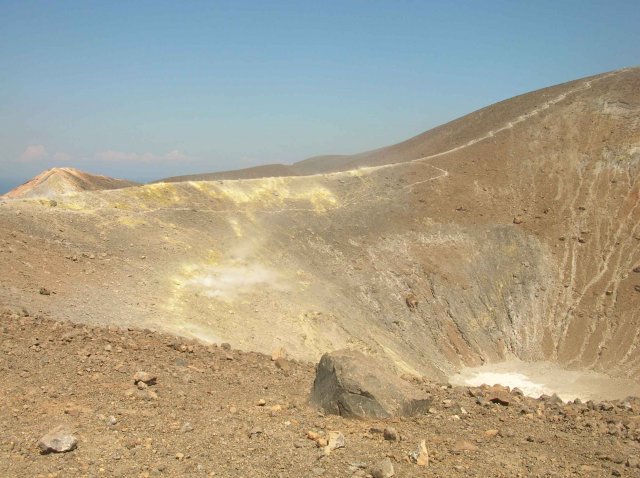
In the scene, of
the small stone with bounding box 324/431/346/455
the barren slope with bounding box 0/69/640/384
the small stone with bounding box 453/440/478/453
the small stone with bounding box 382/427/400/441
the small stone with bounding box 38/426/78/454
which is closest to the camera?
the small stone with bounding box 38/426/78/454

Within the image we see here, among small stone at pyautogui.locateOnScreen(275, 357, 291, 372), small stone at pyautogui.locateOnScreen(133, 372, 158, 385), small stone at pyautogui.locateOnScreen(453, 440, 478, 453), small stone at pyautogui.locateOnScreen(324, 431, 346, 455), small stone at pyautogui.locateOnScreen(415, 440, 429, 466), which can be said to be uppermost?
small stone at pyautogui.locateOnScreen(133, 372, 158, 385)

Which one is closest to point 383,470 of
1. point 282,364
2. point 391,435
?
point 391,435

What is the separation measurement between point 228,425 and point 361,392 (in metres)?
2.42

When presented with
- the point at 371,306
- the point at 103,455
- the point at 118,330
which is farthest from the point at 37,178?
the point at 103,455

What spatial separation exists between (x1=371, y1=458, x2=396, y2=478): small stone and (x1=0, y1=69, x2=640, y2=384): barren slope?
8479mm

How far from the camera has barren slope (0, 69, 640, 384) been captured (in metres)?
16.9

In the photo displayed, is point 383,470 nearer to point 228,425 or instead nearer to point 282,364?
point 228,425

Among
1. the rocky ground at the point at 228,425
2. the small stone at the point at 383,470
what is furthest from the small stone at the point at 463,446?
the small stone at the point at 383,470

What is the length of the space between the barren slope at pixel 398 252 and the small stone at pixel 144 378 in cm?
458

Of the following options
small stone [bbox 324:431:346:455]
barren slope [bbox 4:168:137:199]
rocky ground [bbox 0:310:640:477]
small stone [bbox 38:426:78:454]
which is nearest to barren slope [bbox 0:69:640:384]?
rocky ground [bbox 0:310:640:477]

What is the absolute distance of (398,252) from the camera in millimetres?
25734

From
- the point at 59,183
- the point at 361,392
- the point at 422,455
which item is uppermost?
the point at 59,183

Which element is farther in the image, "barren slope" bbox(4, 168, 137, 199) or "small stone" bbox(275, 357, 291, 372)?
"barren slope" bbox(4, 168, 137, 199)

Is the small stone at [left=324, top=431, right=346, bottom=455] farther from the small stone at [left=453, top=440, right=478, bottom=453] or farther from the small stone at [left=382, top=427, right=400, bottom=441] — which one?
the small stone at [left=453, top=440, right=478, bottom=453]
